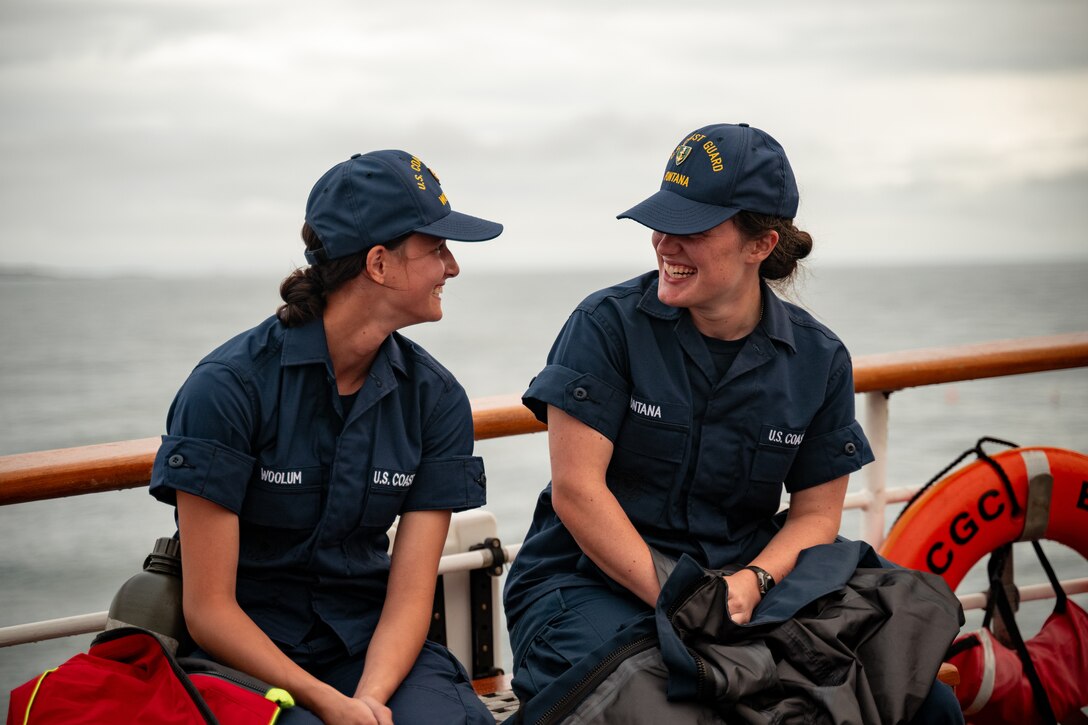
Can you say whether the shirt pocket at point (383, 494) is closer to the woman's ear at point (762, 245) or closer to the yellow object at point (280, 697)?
the yellow object at point (280, 697)

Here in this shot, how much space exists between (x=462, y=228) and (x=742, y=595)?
30.2 inches

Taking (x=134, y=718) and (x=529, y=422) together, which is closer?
(x=134, y=718)

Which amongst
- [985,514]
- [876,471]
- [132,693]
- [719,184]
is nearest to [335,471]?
[132,693]

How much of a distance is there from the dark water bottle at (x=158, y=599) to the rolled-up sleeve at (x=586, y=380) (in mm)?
647

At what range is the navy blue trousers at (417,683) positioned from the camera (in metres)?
1.70

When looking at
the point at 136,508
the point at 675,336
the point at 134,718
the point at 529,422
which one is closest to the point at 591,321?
the point at 675,336

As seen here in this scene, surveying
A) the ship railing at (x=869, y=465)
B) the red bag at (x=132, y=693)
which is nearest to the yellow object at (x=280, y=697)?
the red bag at (x=132, y=693)

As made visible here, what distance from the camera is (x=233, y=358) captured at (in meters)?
1.70

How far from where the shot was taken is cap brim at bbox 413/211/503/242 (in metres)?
1.72

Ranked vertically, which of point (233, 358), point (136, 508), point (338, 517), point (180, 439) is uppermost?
point (233, 358)

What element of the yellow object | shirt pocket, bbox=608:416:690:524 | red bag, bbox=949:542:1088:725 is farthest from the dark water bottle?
red bag, bbox=949:542:1088:725

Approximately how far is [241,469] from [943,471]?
174 centimetres

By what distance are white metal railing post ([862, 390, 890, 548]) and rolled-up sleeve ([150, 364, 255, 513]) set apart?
1641mm

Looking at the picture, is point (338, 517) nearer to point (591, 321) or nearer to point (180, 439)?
point (180, 439)
